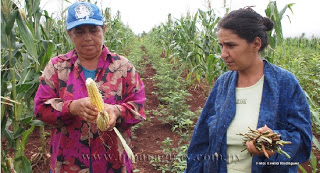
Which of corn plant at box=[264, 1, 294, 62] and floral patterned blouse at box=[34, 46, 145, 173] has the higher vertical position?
corn plant at box=[264, 1, 294, 62]

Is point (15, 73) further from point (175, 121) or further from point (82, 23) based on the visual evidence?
point (175, 121)

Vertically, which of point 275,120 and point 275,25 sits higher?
point 275,25

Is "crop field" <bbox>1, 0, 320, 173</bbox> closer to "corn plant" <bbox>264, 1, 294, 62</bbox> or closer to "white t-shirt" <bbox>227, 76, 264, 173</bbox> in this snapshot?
"corn plant" <bbox>264, 1, 294, 62</bbox>

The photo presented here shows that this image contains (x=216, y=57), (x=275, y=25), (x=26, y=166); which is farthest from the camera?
(x=216, y=57)

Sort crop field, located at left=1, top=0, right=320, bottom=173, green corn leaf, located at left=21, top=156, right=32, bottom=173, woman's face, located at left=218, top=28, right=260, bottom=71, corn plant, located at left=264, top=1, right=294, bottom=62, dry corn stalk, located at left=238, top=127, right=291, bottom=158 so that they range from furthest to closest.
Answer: corn plant, located at left=264, top=1, right=294, bottom=62, green corn leaf, located at left=21, top=156, right=32, bottom=173, crop field, located at left=1, top=0, right=320, bottom=173, woman's face, located at left=218, top=28, right=260, bottom=71, dry corn stalk, located at left=238, top=127, right=291, bottom=158

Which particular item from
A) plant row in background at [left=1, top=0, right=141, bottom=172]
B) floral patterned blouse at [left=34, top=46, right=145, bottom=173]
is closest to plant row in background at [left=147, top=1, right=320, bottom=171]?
floral patterned blouse at [left=34, top=46, right=145, bottom=173]

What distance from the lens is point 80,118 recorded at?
5.52 feet

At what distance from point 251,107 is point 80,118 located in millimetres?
959

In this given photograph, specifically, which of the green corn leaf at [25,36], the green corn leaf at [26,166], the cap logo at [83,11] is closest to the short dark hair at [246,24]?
the cap logo at [83,11]

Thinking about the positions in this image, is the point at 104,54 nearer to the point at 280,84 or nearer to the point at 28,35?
the point at 28,35

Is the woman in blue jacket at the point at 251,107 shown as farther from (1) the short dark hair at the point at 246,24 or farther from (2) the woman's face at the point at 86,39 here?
(2) the woman's face at the point at 86,39

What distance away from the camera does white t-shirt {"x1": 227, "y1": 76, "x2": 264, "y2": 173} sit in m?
1.59

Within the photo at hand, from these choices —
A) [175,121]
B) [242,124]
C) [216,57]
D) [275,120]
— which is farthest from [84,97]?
[175,121]

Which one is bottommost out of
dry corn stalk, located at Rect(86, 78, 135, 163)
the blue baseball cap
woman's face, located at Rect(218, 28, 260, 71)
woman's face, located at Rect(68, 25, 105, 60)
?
dry corn stalk, located at Rect(86, 78, 135, 163)
